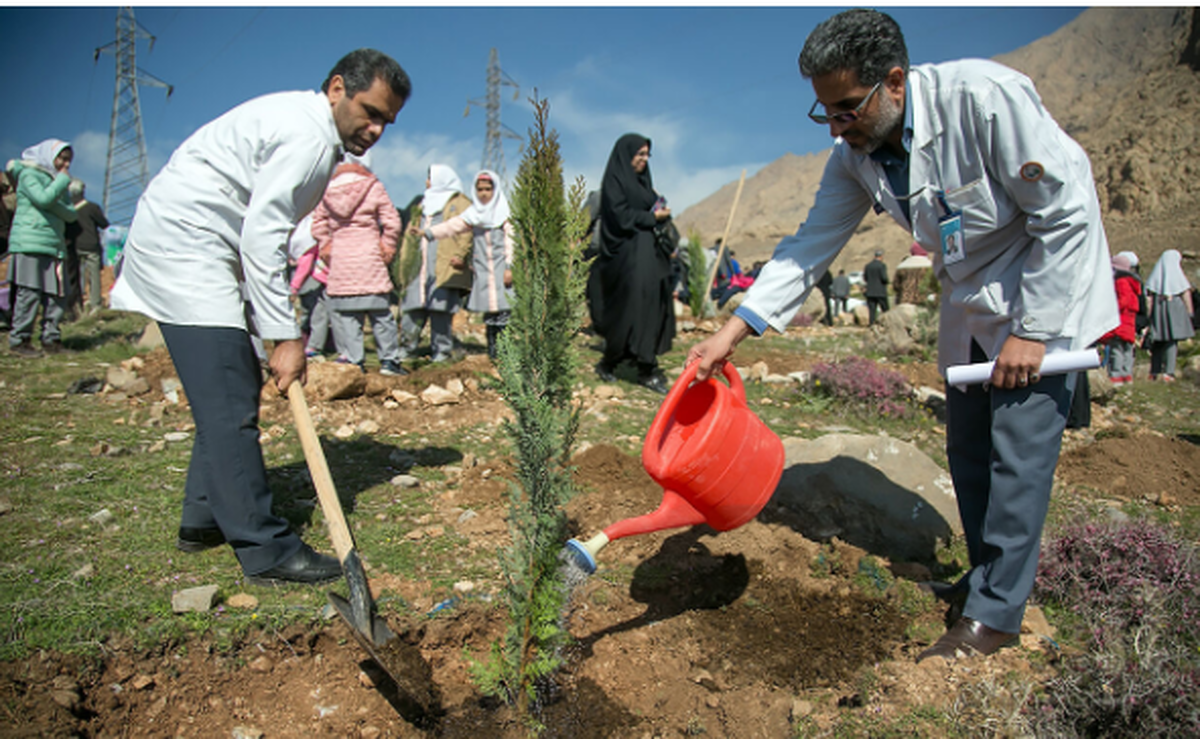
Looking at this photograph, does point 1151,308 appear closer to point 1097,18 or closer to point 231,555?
point 231,555

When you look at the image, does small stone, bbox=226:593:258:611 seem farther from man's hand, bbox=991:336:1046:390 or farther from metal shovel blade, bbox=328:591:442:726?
man's hand, bbox=991:336:1046:390

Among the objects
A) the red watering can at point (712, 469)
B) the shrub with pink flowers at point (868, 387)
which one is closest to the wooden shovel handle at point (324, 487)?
the red watering can at point (712, 469)

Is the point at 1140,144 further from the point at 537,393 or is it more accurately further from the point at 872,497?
the point at 537,393

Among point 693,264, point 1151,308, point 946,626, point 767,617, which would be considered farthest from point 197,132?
point 693,264

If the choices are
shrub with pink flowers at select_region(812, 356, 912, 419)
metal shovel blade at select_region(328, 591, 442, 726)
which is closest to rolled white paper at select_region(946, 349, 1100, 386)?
metal shovel blade at select_region(328, 591, 442, 726)

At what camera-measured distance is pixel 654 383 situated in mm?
6387

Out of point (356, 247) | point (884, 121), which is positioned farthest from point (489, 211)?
point (884, 121)

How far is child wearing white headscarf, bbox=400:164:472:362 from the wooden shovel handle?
15.0ft

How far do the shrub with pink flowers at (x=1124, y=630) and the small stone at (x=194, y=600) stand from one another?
8.86ft

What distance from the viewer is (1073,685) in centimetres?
200

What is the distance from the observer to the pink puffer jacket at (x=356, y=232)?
5.84m

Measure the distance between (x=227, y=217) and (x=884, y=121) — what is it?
2.44m

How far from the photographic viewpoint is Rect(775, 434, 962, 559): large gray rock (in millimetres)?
3346

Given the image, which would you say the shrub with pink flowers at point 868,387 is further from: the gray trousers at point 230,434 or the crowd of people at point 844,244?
the gray trousers at point 230,434
